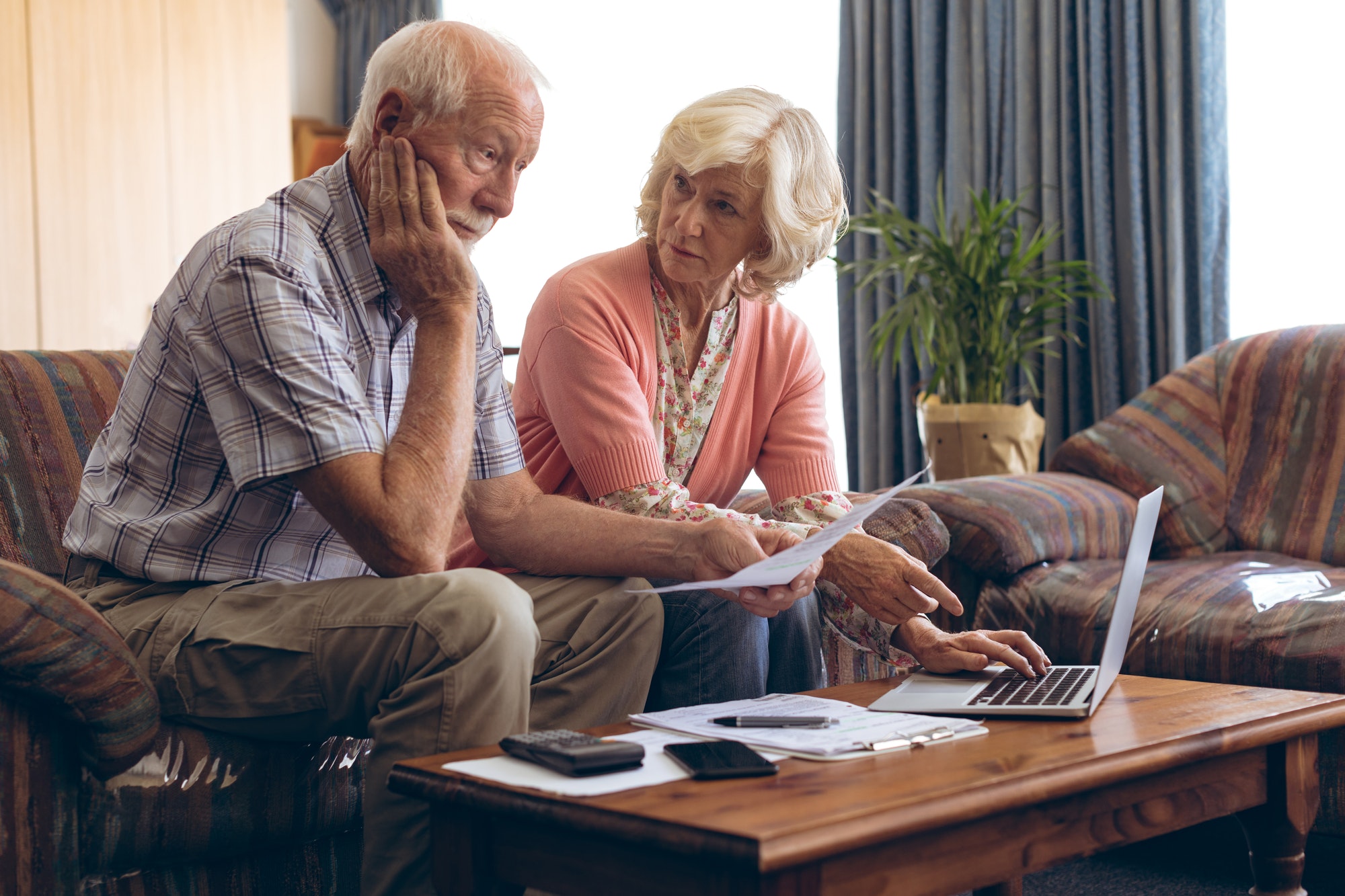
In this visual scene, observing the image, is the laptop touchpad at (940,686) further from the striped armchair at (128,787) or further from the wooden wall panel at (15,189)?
the wooden wall panel at (15,189)

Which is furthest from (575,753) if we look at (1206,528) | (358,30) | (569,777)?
(358,30)

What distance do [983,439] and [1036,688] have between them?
170 centimetres

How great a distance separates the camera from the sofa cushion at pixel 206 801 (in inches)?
45.4

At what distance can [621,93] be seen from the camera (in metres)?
4.34

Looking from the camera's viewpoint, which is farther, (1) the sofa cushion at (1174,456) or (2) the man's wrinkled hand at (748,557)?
(1) the sofa cushion at (1174,456)

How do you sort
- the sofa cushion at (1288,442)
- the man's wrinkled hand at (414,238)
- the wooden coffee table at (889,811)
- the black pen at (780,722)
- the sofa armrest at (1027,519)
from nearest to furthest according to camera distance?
the wooden coffee table at (889,811) < the black pen at (780,722) < the man's wrinkled hand at (414,238) < the sofa armrest at (1027,519) < the sofa cushion at (1288,442)

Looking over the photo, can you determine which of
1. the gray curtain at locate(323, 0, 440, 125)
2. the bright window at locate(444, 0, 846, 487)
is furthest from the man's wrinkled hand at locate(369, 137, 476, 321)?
the gray curtain at locate(323, 0, 440, 125)

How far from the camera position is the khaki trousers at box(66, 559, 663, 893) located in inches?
42.4

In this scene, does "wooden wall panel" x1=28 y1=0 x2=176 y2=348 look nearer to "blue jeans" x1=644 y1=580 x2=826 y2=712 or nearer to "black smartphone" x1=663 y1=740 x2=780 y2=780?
"blue jeans" x1=644 y1=580 x2=826 y2=712

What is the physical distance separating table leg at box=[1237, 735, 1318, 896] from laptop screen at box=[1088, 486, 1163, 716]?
16 cm

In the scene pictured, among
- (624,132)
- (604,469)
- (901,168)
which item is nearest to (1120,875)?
(604,469)

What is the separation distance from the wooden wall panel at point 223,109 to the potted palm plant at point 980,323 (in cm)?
167

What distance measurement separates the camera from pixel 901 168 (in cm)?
350

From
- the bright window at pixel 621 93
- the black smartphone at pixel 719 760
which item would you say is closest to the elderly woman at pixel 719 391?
the black smartphone at pixel 719 760
